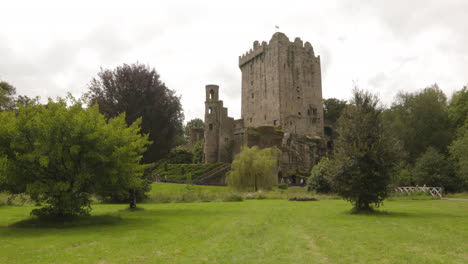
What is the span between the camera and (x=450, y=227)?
10.8m

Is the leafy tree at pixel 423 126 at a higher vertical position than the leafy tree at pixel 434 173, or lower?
higher

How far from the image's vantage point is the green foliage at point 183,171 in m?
48.1

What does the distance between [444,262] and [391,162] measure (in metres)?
9.99

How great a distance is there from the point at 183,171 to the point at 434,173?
33.5 metres

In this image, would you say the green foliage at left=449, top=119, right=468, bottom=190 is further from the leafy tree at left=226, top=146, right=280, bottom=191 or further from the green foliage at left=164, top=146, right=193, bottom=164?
the green foliage at left=164, top=146, right=193, bottom=164

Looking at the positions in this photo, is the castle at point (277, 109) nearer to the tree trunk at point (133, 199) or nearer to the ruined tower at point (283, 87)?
the ruined tower at point (283, 87)

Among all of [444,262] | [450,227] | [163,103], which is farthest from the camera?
[163,103]

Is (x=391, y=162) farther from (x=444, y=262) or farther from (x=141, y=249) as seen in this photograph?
(x=141, y=249)

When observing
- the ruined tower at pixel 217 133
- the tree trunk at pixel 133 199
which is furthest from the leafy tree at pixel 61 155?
the ruined tower at pixel 217 133

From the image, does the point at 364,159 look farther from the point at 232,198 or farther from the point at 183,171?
the point at 183,171

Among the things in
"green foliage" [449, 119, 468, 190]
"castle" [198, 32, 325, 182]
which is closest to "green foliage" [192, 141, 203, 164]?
"castle" [198, 32, 325, 182]

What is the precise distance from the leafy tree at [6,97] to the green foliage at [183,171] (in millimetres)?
20168

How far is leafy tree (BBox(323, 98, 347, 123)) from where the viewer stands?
78562mm

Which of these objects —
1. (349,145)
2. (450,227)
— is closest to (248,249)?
(450,227)
